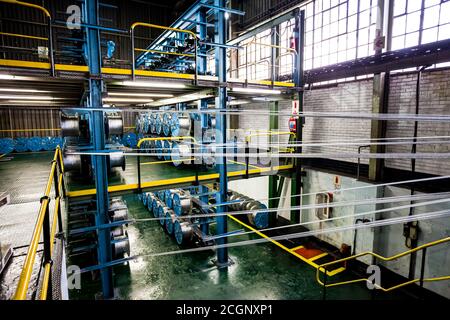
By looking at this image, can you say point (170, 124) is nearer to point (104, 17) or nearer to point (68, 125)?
point (68, 125)

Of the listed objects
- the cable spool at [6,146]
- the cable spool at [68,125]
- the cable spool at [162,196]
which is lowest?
the cable spool at [162,196]

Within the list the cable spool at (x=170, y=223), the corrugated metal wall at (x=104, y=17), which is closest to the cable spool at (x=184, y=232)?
the cable spool at (x=170, y=223)

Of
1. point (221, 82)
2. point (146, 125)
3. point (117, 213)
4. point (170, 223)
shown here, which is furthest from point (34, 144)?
point (221, 82)

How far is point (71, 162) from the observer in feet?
19.9

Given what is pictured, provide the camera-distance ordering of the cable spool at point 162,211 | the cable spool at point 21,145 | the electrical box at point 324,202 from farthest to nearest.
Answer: the cable spool at point 21,145 < the cable spool at point 162,211 < the electrical box at point 324,202

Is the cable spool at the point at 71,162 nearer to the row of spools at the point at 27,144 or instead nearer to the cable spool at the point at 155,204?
the cable spool at the point at 155,204

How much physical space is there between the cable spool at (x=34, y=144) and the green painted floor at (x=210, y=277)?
25.8 ft

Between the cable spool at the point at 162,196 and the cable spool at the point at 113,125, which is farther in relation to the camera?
the cable spool at the point at 162,196

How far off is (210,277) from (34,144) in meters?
13.1

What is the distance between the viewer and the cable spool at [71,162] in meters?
6.02

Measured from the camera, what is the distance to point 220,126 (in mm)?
6758

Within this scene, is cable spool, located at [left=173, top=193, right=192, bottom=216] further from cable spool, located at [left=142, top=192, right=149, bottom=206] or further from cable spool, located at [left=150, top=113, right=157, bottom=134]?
cable spool, located at [left=142, top=192, right=149, bottom=206]

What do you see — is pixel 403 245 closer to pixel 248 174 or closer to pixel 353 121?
pixel 353 121
